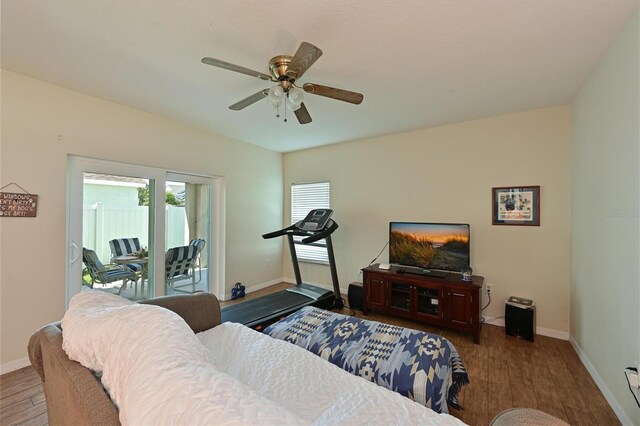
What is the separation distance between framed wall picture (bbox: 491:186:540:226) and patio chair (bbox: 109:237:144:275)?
14.7 ft

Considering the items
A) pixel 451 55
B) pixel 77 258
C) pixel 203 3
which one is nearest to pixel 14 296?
pixel 77 258

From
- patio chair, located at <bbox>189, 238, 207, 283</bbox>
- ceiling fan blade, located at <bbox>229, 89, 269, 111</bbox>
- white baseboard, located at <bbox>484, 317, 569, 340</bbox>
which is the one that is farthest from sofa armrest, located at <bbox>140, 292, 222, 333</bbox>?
white baseboard, located at <bbox>484, 317, 569, 340</bbox>

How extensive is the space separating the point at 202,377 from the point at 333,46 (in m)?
2.13

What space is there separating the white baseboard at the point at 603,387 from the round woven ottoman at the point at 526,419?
1.47m

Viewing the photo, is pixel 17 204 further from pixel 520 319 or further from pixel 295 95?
pixel 520 319

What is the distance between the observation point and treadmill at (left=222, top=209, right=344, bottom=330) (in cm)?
298

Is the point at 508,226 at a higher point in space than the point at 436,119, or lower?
lower

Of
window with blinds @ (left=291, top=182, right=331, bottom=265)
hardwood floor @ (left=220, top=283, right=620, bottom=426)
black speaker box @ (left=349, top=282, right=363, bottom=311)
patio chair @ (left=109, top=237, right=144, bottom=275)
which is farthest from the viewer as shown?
window with blinds @ (left=291, top=182, right=331, bottom=265)

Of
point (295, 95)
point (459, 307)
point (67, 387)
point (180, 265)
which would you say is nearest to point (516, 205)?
point (459, 307)

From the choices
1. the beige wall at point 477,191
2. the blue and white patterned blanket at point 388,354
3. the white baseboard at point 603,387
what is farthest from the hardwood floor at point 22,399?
the white baseboard at point 603,387

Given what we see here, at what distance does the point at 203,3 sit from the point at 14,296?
2955 mm

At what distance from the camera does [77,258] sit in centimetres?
278

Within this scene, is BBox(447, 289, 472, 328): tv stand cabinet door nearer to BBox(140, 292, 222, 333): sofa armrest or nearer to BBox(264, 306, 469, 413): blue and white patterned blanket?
BBox(264, 306, 469, 413): blue and white patterned blanket

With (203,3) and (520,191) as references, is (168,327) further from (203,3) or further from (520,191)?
(520,191)
